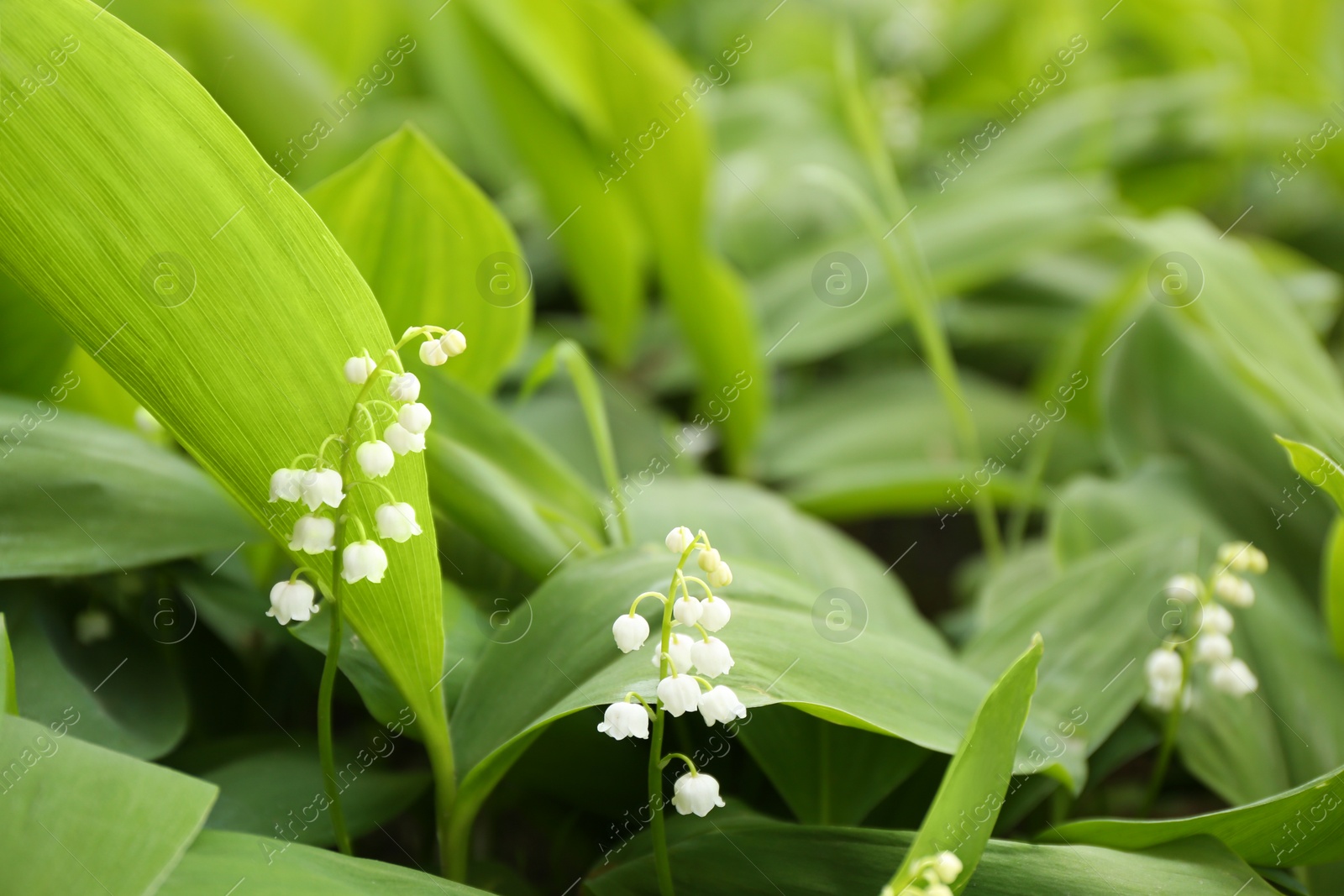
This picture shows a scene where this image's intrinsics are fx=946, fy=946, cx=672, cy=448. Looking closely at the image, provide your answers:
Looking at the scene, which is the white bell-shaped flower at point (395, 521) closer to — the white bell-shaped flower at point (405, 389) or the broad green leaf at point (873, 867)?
the white bell-shaped flower at point (405, 389)

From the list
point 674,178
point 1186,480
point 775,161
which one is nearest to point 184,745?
point 674,178

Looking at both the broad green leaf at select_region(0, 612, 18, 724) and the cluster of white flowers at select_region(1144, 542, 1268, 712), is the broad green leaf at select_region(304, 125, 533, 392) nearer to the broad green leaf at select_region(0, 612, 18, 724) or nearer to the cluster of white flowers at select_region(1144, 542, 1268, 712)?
the broad green leaf at select_region(0, 612, 18, 724)

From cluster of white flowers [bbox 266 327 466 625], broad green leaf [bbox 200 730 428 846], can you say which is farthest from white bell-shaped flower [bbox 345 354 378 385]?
broad green leaf [bbox 200 730 428 846]

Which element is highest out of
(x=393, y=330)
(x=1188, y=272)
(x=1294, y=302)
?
(x=1294, y=302)

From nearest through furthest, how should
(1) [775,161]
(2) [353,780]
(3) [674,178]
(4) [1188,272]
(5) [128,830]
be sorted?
(5) [128,830]
(2) [353,780]
(4) [1188,272]
(3) [674,178]
(1) [775,161]

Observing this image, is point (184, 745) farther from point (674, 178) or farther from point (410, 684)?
point (674, 178)

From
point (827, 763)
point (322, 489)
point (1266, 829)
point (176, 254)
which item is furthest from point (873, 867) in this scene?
point (176, 254)

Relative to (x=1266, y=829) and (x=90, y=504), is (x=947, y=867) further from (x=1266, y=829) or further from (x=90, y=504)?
(x=90, y=504)
